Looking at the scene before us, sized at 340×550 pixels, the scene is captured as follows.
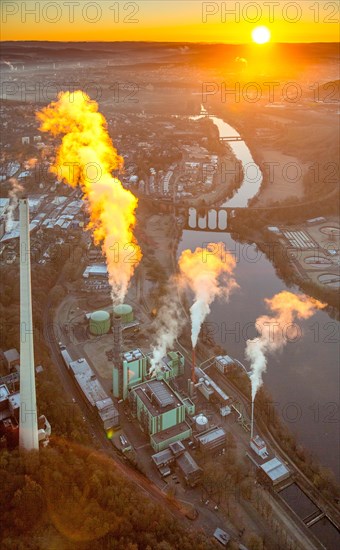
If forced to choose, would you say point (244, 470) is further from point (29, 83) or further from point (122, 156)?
point (29, 83)

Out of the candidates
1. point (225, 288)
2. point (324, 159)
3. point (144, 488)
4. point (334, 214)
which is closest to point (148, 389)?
point (144, 488)

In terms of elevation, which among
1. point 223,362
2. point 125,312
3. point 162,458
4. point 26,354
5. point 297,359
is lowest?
point 162,458

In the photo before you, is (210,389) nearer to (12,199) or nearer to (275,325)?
(275,325)

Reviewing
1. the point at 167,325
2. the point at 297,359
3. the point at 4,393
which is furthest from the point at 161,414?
the point at 297,359

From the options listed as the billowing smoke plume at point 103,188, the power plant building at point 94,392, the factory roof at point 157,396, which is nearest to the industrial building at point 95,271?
the billowing smoke plume at point 103,188

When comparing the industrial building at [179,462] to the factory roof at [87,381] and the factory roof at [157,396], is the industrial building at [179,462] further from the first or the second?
the factory roof at [87,381]

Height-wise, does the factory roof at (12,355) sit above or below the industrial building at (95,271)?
below

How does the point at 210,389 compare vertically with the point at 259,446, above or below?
above
